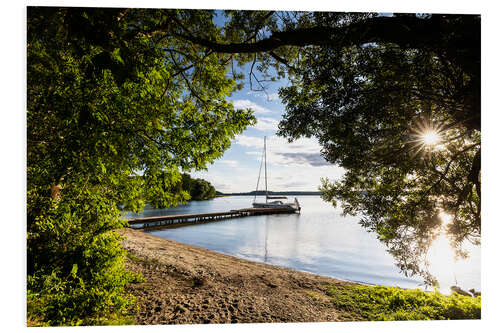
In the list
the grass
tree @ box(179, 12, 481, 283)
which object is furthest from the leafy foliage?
the grass

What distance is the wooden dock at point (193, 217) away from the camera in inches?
607

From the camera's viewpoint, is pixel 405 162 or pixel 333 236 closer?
pixel 405 162

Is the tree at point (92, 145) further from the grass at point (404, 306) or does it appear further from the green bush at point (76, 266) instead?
Result: the grass at point (404, 306)

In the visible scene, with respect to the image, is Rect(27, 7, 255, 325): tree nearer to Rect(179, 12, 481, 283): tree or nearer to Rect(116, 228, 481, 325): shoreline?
Rect(116, 228, 481, 325): shoreline

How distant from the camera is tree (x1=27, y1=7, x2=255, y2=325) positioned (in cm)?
195

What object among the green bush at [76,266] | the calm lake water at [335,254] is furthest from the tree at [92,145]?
the calm lake water at [335,254]

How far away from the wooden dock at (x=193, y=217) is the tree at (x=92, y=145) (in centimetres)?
1296

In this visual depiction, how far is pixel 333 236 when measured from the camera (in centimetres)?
1515

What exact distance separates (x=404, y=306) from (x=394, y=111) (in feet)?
9.46

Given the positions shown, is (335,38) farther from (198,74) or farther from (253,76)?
(198,74)

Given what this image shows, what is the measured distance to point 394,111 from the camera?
2.54 m

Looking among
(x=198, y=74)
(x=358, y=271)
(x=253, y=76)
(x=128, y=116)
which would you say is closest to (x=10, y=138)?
(x=128, y=116)

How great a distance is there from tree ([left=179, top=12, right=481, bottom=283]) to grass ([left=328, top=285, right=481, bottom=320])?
0.41m

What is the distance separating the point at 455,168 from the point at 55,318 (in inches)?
213
